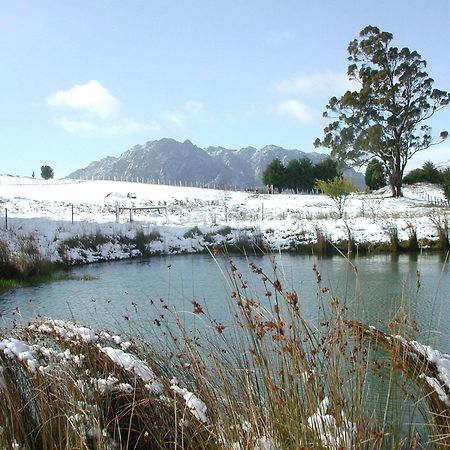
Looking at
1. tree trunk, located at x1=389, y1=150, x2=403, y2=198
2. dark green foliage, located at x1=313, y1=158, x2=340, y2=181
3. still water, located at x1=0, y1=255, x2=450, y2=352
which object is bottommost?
still water, located at x1=0, y1=255, x2=450, y2=352

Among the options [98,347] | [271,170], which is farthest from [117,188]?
[98,347]

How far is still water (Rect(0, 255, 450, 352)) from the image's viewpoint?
5902 millimetres

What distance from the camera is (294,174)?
155ft

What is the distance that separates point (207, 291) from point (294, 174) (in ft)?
130

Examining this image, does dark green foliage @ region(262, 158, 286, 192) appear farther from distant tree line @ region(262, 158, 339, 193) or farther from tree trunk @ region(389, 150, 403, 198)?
tree trunk @ region(389, 150, 403, 198)

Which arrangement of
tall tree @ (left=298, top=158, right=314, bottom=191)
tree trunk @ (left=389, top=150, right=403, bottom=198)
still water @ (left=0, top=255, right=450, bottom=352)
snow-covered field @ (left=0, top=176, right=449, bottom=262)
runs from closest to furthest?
still water @ (left=0, top=255, right=450, bottom=352)
snow-covered field @ (left=0, top=176, right=449, bottom=262)
tree trunk @ (left=389, top=150, right=403, bottom=198)
tall tree @ (left=298, top=158, right=314, bottom=191)

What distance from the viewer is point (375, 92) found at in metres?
32.4

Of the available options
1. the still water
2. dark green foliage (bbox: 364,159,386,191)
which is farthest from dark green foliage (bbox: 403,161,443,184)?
the still water

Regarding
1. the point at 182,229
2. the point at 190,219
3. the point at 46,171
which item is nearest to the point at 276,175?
the point at 190,219

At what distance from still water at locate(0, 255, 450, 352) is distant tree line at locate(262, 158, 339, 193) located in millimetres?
32872

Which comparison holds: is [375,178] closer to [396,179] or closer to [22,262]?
[396,179]

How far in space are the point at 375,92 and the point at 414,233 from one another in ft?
63.8

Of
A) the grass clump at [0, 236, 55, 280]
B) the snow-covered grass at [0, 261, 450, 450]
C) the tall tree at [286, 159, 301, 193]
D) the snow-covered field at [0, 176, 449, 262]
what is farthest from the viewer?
the tall tree at [286, 159, 301, 193]

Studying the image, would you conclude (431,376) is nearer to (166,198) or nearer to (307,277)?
(307,277)
